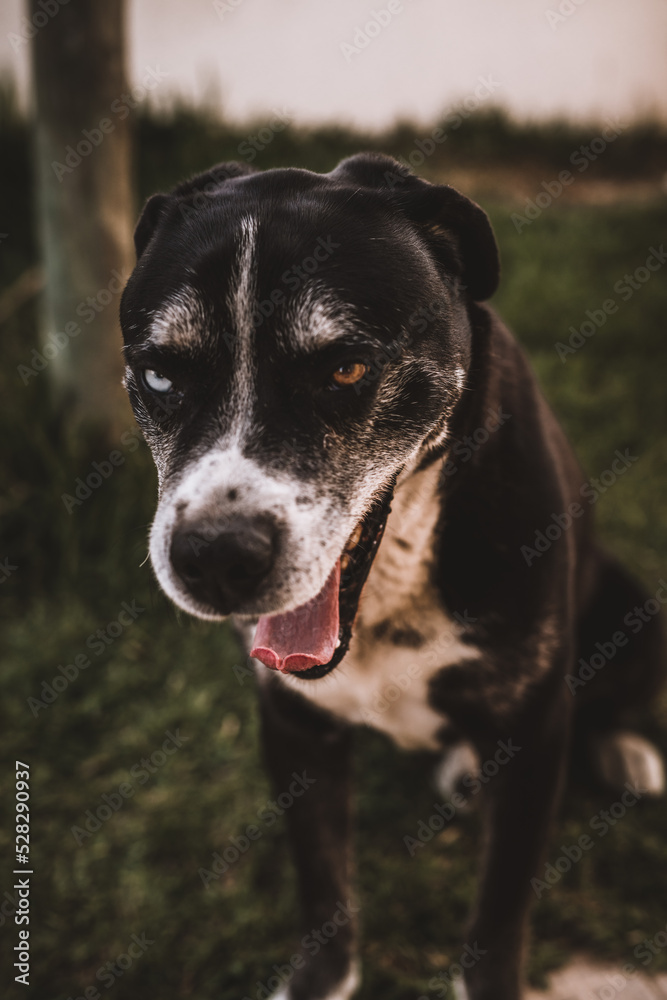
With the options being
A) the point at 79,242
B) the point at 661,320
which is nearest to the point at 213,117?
the point at 79,242

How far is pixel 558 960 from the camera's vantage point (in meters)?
2.21

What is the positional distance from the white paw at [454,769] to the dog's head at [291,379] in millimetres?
1288

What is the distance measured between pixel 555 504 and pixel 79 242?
2.80m

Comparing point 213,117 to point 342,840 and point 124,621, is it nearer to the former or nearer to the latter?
point 124,621

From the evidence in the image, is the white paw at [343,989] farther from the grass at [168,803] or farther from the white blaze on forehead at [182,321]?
the white blaze on forehead at [182,321]

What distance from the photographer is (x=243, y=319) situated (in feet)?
4.70
